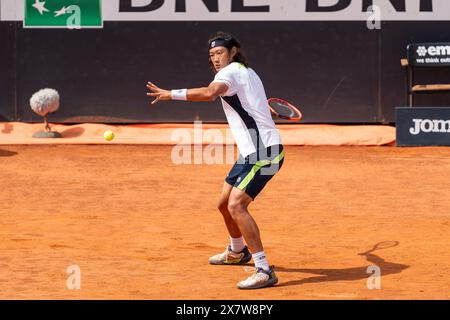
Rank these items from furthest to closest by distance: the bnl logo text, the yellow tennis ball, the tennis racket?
the bnl logo text → the yellow tennis ball → the tennis racket

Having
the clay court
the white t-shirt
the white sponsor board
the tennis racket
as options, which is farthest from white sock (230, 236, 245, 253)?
the white sponsor board

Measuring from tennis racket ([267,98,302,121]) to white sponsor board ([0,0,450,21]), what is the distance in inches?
374

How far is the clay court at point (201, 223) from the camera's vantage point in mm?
8867

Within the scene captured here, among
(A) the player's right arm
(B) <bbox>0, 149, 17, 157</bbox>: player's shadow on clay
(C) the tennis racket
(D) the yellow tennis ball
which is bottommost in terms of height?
(B) <bbox>0, 149, 17, 157</bbox>: player's shadow on clay

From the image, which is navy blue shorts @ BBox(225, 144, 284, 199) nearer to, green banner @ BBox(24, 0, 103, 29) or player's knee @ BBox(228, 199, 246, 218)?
player's knee @ BBox(228, 199, 246, 218)

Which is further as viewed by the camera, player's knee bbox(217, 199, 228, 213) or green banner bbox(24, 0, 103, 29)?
green banner bbox(24, 0, 103, 29)

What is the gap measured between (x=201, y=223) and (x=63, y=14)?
8.80 meters

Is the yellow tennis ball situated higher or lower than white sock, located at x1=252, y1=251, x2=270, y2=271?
higher

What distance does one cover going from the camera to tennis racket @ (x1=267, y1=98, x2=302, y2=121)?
9719mm

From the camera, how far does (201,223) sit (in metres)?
12.1

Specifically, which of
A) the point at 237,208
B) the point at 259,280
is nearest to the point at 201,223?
the point at 237,208

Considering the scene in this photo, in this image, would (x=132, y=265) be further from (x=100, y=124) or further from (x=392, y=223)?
(x=100, y=124)

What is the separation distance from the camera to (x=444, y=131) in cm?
1834

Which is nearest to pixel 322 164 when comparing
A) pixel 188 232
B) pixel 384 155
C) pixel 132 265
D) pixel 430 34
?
pixel 384 155
